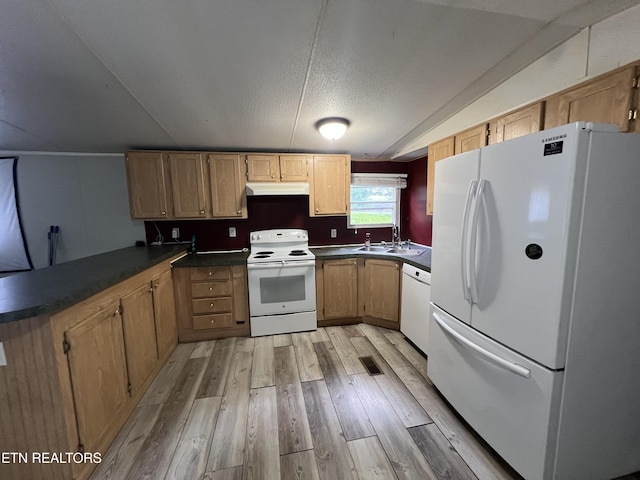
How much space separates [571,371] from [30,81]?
3.64 meters

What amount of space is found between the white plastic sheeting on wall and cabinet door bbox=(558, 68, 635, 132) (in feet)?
17.6

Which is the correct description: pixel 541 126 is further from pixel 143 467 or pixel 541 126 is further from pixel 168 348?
pixel 168 348

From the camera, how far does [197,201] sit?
3.00m

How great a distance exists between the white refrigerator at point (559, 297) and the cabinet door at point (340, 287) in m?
1.73

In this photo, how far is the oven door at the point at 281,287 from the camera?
9.30ft

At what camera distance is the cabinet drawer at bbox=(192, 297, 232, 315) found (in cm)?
277

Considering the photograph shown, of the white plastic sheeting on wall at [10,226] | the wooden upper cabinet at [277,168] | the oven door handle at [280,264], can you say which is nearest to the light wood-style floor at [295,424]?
the oven door handle at [280,264]

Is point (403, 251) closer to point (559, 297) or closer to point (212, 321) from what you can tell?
point (559, 297)

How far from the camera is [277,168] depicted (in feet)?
10.3

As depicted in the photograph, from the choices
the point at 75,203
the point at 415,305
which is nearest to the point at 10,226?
the point at 75,203

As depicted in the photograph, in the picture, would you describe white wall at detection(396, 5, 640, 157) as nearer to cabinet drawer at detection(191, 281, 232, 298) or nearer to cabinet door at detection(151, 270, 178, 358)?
cabinet drawer at detection(191, 281, 232, 298)

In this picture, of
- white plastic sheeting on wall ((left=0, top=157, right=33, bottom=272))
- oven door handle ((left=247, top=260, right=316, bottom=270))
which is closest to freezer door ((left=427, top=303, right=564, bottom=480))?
oven door handle ((left=247, top=260, right=316, bottom=270))

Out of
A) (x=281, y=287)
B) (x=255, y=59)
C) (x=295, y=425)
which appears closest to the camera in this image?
(x=255, y=59)

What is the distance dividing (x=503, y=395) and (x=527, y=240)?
0.87 m
